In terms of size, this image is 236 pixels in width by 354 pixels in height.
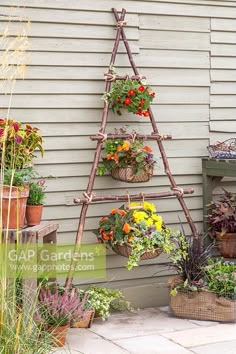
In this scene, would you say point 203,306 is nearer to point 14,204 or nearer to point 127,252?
point 127,252

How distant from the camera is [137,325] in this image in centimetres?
481

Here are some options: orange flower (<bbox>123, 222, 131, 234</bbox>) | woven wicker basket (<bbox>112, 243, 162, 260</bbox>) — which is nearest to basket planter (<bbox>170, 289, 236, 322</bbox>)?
woven wicker basket (<bbox>112, 243, 162, 260</bbox>)

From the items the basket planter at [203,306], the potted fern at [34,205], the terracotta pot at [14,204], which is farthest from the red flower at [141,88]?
the basket planter at [203,306]

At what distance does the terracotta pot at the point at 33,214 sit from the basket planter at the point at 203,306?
47.4 inches

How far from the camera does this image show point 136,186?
5293 mm

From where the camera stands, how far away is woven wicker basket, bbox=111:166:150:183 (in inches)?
195

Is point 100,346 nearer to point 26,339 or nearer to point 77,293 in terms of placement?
point 77,293

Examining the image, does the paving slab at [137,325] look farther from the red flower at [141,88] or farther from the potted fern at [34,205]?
the red flower at [141,88]

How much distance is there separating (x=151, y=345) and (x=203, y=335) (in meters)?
0.41

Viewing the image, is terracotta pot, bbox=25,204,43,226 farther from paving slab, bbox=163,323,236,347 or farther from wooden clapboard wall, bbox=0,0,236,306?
paving slab, bbox=163,323,236,347

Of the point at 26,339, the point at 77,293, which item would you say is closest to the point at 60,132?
the point at 77,293

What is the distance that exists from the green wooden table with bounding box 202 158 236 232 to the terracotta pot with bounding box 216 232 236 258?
0.20 m

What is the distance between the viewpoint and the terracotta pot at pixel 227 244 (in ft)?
17.6

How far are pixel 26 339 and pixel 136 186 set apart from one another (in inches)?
88.8
